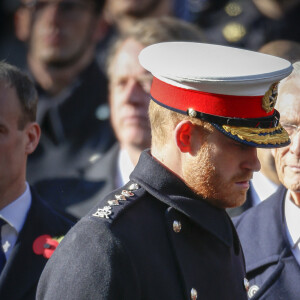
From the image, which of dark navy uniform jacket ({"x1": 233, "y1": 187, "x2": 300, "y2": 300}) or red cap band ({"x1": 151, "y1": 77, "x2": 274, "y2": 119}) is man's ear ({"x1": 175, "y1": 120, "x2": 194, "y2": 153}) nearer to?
red cap band ({"x1": 151, "y1": 77, "x2": 274, "y2": 119})

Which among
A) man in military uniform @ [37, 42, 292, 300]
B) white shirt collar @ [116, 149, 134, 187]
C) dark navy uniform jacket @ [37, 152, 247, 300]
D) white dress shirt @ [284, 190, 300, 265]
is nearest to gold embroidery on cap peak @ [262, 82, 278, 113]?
man in military uniform @ [37, 42, 292, 300]

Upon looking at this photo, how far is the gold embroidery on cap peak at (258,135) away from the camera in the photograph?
2346mm

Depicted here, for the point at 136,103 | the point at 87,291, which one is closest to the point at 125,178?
the point at 136,103

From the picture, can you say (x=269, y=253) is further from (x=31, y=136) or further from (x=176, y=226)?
(x=31, y=136)

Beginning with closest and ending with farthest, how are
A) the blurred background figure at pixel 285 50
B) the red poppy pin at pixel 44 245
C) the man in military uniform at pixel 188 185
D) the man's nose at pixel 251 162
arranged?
the man in military uniform at pixel 188 185 < the man's nose at pixel 251 162 < the red poppy pin at pixel 44 245 < the blurred background figure at pixel 285 50

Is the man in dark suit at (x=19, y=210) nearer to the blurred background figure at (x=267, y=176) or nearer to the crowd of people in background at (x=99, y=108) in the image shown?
the crowd of people in background at (x=99, y=108)

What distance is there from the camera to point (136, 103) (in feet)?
13.6

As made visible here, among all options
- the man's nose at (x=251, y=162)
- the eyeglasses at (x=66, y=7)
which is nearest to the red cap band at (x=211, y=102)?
the man's nose at (x=251, y=162)

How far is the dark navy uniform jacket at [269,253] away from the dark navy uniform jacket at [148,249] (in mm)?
446

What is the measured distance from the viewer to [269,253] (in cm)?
314

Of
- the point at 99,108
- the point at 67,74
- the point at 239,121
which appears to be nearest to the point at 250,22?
the point at 99,108

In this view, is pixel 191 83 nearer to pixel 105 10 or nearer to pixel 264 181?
pixel 264 181

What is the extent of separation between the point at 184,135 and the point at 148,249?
16.0 inches

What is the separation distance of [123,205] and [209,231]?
1.07 ft
